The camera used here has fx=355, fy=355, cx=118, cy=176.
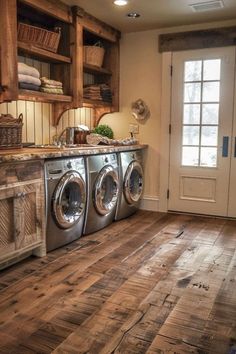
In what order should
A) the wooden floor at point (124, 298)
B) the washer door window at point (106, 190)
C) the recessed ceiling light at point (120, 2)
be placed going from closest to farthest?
the wooden floor at point (124, 298) → the recessed ceiling light at point (120, 2) → the washer door window at point (106, 190)

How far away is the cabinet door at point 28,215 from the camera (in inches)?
108

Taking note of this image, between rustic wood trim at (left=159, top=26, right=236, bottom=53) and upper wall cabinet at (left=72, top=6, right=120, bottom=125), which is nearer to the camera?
upper wall cabinet at (left=72, top=6, right=120, bottom=125)

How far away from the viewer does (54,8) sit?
3543mm

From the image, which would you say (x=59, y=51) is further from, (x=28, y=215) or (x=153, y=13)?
(x=28, y=215)

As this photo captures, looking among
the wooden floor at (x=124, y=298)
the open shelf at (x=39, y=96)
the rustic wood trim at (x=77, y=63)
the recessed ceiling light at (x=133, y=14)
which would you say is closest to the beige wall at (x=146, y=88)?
the recessed ceiling light at (x=133, y=14)

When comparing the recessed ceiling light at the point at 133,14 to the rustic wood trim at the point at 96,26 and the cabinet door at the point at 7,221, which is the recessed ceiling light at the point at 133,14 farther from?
the cabinet door at the point at 7,221

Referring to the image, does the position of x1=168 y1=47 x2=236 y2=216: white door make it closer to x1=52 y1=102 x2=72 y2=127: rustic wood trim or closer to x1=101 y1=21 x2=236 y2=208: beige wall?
x1=101 y1=21 x2=236 y2=208: beige wall

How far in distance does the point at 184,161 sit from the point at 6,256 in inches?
107

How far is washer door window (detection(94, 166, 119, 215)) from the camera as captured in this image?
3.70m

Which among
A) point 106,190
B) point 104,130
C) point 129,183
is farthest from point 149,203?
point 104,130

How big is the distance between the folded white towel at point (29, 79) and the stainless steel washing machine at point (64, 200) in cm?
83

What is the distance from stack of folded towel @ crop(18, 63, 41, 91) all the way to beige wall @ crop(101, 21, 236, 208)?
1.70 meters

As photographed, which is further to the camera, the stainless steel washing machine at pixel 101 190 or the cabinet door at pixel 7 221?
the stainless steel washing machine at pixel 101 190

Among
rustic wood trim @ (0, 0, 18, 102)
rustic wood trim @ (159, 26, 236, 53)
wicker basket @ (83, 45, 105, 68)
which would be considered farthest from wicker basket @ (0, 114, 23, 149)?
rustic wood trim @ (159, 26, 236, 53)
